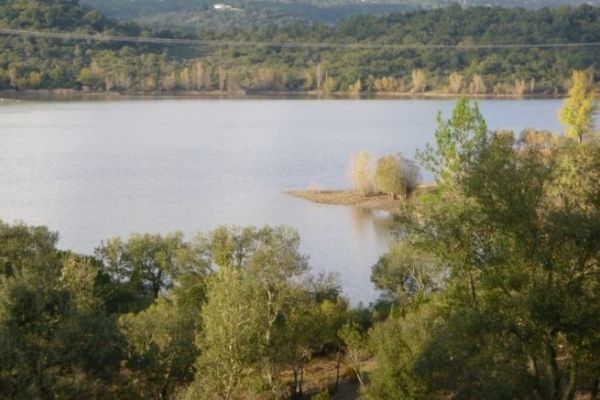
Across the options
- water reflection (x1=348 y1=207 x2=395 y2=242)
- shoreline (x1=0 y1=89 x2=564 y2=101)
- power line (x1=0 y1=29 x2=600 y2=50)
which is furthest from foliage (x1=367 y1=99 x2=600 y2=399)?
power line (x1=0 y1=29 x2=600 y2=50)

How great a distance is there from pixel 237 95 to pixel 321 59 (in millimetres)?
11310

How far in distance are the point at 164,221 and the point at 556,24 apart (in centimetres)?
5731

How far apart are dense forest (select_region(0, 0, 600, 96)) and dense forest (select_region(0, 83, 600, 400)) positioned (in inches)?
2011

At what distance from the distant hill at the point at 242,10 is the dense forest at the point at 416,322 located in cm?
9957

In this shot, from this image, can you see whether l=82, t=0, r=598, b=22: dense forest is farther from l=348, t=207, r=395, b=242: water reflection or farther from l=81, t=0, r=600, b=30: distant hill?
l=348, t=207, r=395, b=242: water reflection

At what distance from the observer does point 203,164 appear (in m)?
31.8

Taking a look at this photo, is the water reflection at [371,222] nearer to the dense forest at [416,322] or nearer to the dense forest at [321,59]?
the dense forest at [416,322]

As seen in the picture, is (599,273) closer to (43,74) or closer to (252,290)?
(252,290)

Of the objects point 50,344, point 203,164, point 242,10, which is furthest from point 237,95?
point 242,10

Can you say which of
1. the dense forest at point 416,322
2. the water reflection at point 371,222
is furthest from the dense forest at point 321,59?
the dense forest at point 416,322

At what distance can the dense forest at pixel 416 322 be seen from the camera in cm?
651

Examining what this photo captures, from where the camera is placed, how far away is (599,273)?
21.1 feet

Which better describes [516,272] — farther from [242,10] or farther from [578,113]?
[242,10]

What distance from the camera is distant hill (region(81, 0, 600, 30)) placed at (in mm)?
119375
